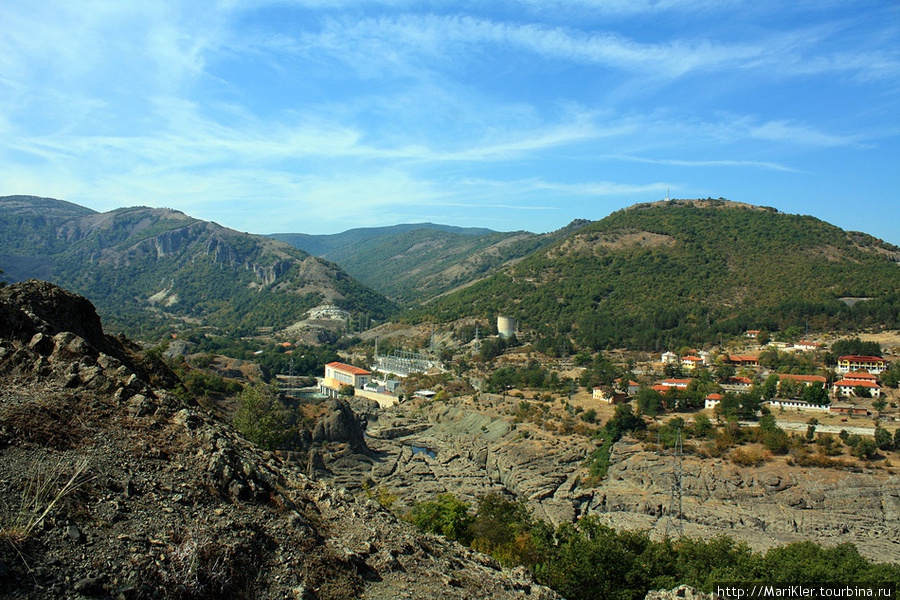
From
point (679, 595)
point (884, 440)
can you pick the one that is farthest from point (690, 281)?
point (679, 595)

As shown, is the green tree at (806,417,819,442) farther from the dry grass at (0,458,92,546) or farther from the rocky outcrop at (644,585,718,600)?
the dry grass at (0,458,92,546)

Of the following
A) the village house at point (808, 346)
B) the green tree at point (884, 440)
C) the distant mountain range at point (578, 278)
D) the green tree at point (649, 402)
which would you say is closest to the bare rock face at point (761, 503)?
the green tree at point (884, 440)

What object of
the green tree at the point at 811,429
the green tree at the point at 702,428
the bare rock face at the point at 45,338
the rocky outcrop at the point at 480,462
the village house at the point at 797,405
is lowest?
the rocky outcrop at the point at 480,462

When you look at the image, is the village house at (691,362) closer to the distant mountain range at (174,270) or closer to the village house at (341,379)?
the village house at (341,379)

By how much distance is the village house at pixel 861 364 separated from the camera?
158 ft

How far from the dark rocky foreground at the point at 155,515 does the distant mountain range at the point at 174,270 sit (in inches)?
3771

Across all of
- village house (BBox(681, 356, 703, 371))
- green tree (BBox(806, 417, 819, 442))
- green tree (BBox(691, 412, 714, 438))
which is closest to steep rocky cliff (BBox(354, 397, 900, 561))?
green tree (BBox(691, 412, 714, 438))

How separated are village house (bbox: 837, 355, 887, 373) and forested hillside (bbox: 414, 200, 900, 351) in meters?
14.4

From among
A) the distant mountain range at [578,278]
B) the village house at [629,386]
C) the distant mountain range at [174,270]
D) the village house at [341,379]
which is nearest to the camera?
the village house at [629,386]

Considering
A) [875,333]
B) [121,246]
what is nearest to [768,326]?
[875,333]

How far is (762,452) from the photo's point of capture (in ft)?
105

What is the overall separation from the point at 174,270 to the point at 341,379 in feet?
340

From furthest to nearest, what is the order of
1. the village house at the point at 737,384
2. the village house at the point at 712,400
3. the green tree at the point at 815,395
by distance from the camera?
the village house at the point at 737,384
the village house at the point at 712,400
the green tree at the point at 815,395

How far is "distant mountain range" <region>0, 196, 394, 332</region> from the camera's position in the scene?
4702 inches
